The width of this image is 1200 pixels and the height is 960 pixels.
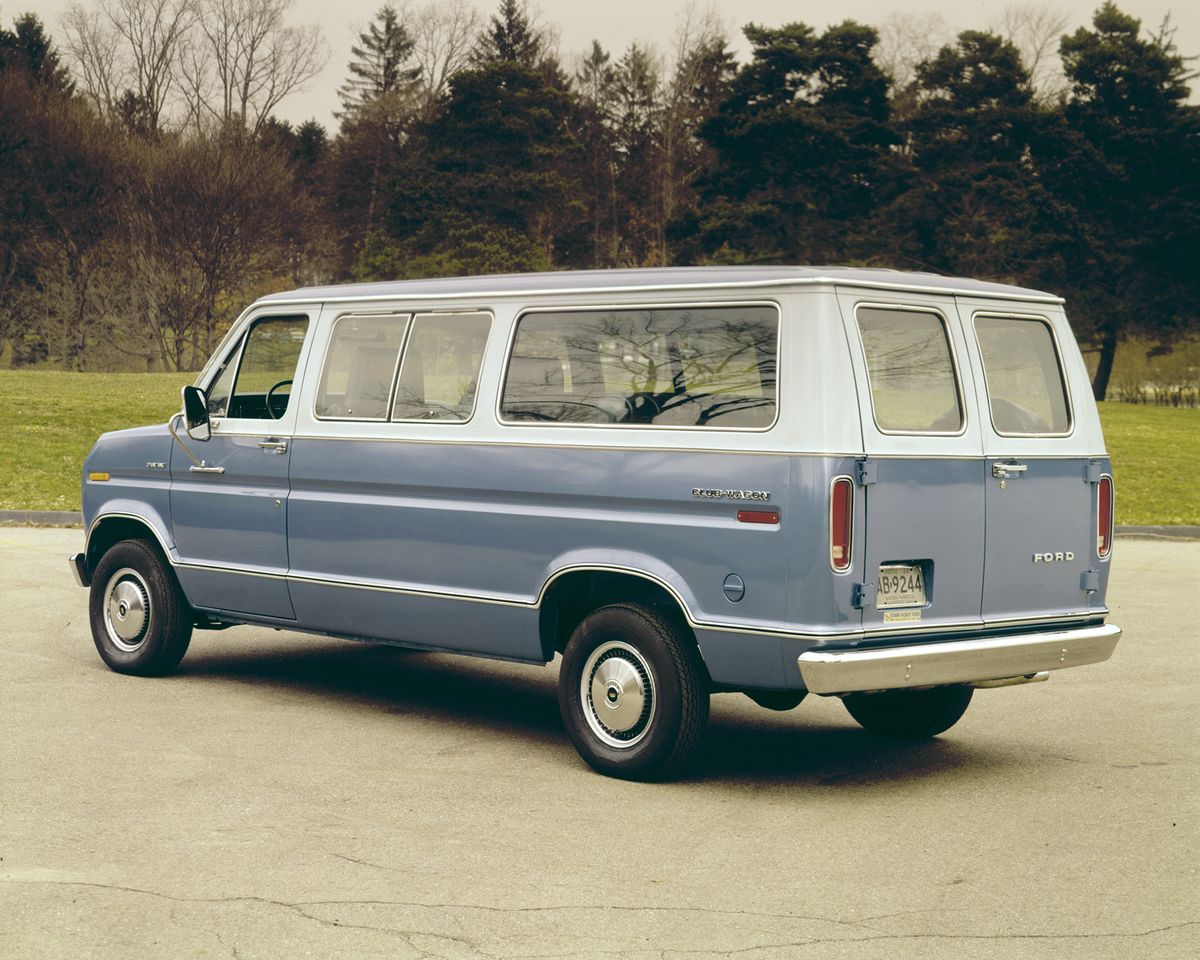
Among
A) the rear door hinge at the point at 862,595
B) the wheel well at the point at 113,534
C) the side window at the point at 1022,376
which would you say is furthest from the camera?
the wheel well at the point at 113,534

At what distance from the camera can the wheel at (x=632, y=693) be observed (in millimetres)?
6707

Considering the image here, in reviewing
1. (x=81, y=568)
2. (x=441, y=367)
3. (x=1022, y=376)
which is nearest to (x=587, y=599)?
(x=441, y=367)

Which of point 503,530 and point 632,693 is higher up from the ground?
point 503,530

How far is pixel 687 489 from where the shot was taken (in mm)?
6660

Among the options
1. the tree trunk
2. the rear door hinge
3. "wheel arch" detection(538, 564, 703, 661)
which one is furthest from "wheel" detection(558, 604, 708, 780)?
the tree trunk

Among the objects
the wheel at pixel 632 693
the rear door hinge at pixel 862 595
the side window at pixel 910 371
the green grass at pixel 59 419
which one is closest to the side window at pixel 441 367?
the wheel at pixel 632 693

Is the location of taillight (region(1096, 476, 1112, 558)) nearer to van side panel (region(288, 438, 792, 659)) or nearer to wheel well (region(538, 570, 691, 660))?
van side panel (region(288, 438, 792, 659))

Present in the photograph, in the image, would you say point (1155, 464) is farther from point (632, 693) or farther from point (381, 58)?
point (381, 58)

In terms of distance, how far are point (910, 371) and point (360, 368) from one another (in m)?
2.84

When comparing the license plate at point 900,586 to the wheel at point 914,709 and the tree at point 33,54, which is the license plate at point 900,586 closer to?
the wheel at point 914,709

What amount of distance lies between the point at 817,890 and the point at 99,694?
15.4ft

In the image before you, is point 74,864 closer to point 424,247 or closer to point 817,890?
point 817,890

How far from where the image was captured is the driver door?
27.8 ft

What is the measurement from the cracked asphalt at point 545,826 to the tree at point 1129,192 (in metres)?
51.4
